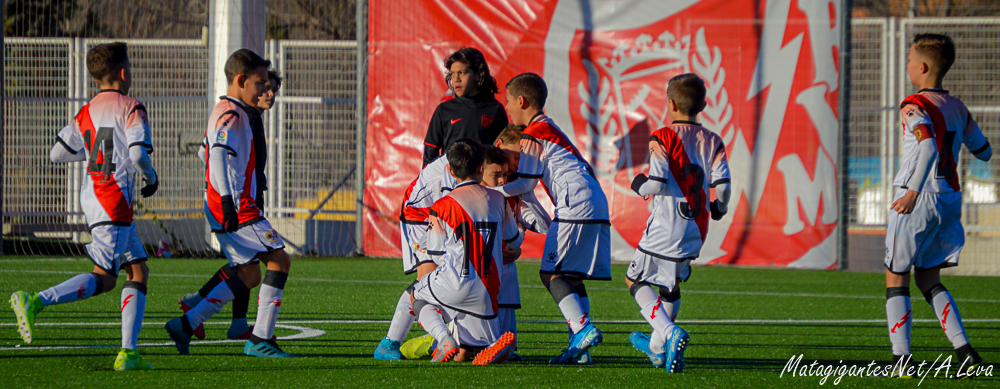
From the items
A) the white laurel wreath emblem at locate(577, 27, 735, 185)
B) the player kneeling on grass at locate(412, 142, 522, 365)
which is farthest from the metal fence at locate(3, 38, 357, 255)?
the player kneeling on grass at locate(412, 142, 522, 365)

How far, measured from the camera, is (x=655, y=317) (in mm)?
4562

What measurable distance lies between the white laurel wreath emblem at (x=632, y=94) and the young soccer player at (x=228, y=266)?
6894 mm

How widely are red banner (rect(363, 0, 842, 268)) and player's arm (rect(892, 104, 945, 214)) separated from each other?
22.6 ft

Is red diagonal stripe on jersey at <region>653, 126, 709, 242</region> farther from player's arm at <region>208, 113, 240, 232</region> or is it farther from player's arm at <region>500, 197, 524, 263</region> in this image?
player's arm at <region>208, 113, 240, 232</region>

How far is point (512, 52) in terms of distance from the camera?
12102 millimetres

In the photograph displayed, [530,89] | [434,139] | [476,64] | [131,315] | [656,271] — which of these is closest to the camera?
[131,315]

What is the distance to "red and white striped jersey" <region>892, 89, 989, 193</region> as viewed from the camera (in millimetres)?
4562

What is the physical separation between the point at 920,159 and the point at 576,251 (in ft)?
5.56

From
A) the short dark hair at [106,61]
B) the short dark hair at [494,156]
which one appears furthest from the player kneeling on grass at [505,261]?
the short dark hair at [106,61]

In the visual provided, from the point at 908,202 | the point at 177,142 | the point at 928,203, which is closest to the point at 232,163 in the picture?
the point at 908,202

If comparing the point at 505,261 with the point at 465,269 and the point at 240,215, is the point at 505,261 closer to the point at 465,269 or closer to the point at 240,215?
the point at 465,269

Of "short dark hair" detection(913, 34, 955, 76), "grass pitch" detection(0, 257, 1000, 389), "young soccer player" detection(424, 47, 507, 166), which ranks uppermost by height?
"short dark hair" detection(913, 34, 955, 76)

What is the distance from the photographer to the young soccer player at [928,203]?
4.57 m

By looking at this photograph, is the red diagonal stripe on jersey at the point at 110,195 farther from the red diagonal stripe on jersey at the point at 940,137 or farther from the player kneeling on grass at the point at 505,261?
the red diagonal stripe on jersey at the point at 940,137
